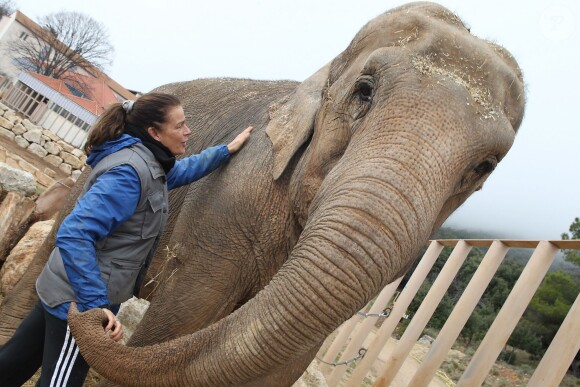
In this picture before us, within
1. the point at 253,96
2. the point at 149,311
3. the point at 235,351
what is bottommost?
the point at 149,311

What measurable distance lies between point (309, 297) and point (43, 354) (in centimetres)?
178

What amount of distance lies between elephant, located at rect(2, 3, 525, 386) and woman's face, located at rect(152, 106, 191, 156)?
0.43 m

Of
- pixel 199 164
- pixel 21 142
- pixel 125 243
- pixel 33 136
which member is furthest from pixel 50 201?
pixel 21 142

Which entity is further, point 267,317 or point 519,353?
point 519,353

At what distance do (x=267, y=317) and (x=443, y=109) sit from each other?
1164mm

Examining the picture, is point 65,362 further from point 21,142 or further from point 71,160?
point 21,142

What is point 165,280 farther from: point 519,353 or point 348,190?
point 519,353

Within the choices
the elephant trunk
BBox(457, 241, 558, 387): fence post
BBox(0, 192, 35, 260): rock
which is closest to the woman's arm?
the elephant trunk

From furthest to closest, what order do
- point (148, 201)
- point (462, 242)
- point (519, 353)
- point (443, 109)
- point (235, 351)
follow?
point (519, 353) < point (462, 242) < point (148, 201) < point (443, 109) < point (235, 351)

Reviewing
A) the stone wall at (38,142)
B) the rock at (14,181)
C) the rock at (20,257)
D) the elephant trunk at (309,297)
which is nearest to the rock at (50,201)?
the rock at (14,181)

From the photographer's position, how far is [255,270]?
11.0 feet

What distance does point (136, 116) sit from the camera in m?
3.15

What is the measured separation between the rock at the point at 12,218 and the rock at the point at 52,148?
18.9 metres

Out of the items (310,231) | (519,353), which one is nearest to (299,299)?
(310,231)
